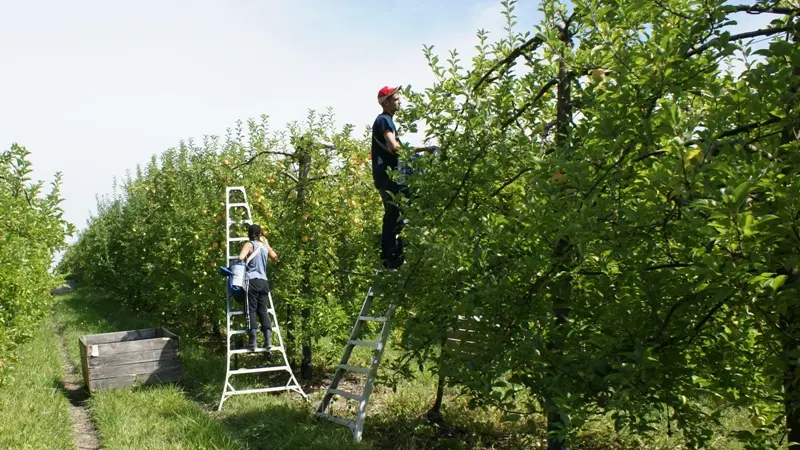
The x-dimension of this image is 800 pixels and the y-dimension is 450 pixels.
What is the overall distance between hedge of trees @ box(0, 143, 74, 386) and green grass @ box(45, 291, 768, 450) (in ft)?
4.42

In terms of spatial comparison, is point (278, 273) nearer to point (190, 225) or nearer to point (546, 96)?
point (190, 225)

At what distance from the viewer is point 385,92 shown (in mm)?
6395

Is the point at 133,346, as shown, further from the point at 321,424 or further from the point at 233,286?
the point at 321,424

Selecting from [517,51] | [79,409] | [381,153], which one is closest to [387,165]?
[381,153]

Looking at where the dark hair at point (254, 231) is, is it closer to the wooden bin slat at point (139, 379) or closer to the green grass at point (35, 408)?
the wooden bin slat at point (139, 379)

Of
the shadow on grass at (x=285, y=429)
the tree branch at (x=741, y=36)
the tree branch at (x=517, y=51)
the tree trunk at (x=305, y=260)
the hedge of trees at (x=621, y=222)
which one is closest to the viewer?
the hedge of trees at (x=621, y=222)

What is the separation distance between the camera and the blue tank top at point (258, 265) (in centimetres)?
838

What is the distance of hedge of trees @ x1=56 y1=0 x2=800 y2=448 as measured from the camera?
2662 mm

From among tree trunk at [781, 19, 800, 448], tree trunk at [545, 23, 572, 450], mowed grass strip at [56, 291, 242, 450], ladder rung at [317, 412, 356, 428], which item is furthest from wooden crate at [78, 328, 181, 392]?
tree trunk at [781, 19, 800, 448]

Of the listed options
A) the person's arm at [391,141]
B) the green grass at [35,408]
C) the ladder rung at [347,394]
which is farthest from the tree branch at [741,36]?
the green grass at [35,408]

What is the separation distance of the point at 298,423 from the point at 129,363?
3035 mm

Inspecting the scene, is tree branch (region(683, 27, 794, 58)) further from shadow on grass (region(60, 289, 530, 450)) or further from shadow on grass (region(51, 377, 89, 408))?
shadow on grass (region(51, 377, 89, 408))

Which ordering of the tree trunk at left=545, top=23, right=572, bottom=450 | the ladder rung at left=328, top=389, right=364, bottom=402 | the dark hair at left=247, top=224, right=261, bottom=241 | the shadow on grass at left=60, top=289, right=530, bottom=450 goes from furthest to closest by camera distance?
1. the dark hair at left=247, top=224, right=261, bottom=241
2. the ladder rung at left=328, top=389, right=364, bottom=402
3. the shadow on grass at left=60, top=289, right=530, bottom=450
4. the tree trunk at left=545, top=23, right=572, bottom=450

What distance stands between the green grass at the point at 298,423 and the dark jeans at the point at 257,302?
0.80 m
